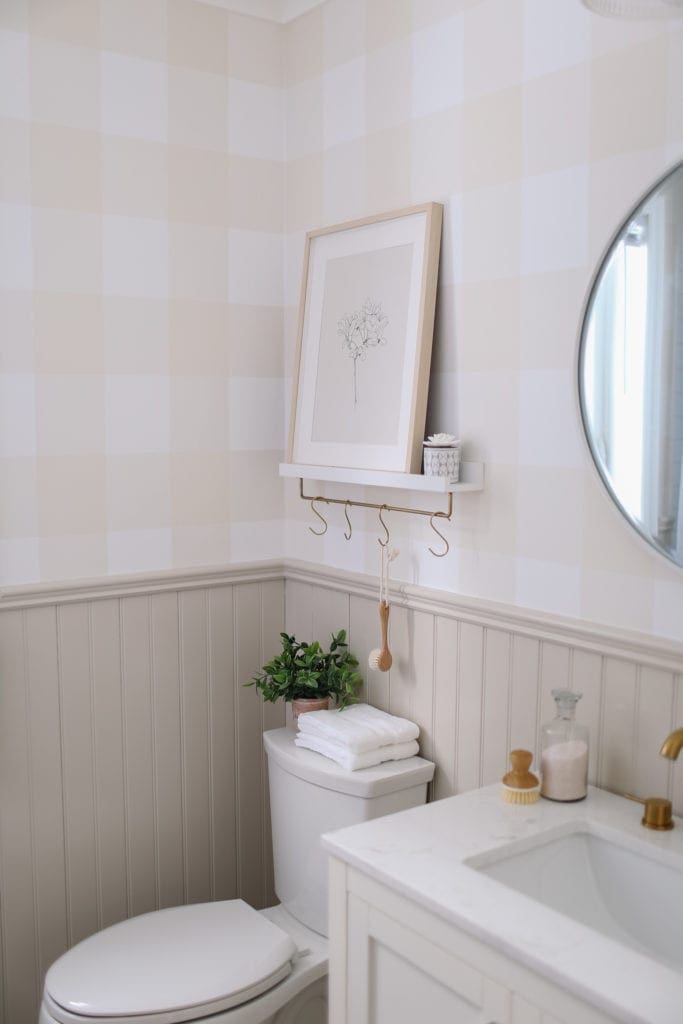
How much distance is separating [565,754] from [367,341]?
909 mm

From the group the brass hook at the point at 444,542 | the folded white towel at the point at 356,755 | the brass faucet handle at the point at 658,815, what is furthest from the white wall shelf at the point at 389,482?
the brass faucet handle at the point at 658,815

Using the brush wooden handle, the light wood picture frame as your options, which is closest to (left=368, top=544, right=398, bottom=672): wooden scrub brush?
the brush wooden handle

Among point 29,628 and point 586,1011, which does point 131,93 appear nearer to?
point 29,628

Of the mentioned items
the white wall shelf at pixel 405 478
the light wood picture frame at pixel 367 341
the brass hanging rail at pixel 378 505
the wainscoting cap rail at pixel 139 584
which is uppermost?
the light wood picture frame at pixel 367 341

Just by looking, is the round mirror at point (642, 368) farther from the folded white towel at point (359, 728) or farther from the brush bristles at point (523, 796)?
the folded white towel at point (359, 728)

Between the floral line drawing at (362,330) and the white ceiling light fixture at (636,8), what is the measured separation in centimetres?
77

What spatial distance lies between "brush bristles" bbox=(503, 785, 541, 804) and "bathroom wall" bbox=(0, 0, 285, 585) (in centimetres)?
95

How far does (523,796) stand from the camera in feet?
5.24

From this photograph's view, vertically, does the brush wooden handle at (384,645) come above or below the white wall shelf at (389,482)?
below

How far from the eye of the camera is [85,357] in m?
2.07

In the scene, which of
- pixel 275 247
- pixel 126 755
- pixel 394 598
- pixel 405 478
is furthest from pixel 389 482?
pixel 126 755

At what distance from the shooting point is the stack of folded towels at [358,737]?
1.89 meters

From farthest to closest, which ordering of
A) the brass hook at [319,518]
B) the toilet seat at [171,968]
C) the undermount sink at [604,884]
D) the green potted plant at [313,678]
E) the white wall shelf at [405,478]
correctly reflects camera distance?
the brass hook at [319,518] < the green potted plant at [313,678] < the white wall shelf at [405,478] < the toilet seat at [171,968] < the undermount sink at [604,884]

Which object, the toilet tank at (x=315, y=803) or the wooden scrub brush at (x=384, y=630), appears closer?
the toilet tank at (x=315, y=803)
